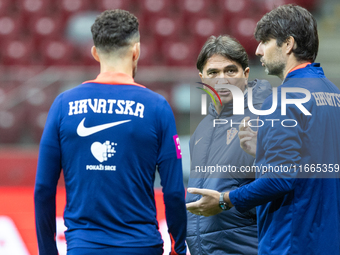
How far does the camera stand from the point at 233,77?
219 centimetres

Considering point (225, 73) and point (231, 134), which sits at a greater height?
point (225, 73)

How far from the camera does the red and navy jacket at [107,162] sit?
1.57 meters

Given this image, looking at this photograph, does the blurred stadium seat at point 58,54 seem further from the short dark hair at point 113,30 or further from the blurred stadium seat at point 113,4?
the short dark hair at point 113,30

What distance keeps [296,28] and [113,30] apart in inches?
28.0

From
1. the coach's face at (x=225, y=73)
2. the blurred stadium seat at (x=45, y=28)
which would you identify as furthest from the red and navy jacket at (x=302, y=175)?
the blurred stadium seat at (x=45, y=28)

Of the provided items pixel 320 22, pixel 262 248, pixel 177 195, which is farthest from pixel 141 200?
pixel 320 22

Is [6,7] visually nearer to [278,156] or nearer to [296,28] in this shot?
[296,28]

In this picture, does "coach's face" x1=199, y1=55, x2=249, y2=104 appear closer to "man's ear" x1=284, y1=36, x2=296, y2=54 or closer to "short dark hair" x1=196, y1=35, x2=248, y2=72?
"short dark hair" x1=196, y1=35, x2=248, y2=72

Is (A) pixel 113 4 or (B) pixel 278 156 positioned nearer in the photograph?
(B) pixel 278 156

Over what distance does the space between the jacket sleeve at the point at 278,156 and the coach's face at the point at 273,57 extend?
0.62 feet

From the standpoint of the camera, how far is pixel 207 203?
6.40ft

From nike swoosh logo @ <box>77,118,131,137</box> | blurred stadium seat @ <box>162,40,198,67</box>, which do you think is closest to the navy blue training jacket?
nike swoosh logo @ <box>77,118,131,137</box>

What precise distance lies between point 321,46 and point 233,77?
5.39 m

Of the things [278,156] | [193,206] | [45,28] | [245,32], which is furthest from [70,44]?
[278,156]
